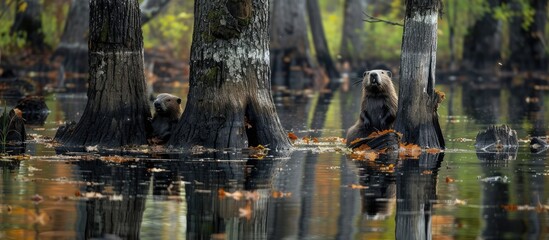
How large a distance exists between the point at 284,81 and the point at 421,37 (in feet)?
88.4

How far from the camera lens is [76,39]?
41.5m

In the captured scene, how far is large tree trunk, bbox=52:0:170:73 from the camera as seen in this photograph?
4134 cm

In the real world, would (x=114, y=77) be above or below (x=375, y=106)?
above

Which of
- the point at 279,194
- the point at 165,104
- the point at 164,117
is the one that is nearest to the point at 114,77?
the point at 165,104

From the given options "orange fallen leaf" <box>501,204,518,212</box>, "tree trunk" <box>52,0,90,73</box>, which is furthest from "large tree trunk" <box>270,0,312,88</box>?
"orange fallen leaf" <box>501,204,518,212</box>

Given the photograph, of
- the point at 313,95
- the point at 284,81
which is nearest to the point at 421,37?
the point at 313,95

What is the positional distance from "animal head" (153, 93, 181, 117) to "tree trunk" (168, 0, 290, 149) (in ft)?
1.92

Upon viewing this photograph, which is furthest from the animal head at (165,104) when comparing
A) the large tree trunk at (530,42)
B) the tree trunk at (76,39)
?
the large tree trunk at (530,42)

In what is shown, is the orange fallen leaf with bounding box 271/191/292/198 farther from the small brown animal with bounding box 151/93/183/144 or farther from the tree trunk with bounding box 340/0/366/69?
the tree trunk with bounding box 340/0/366/69

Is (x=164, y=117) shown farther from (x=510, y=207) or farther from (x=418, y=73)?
(x=510, y=207)

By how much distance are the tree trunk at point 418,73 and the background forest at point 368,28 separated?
19.9 meters

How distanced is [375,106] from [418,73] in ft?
3.90

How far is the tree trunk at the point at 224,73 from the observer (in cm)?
1661

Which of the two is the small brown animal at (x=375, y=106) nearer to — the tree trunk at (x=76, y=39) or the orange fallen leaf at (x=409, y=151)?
the orange fallen leaf at (x=409, y=151)
